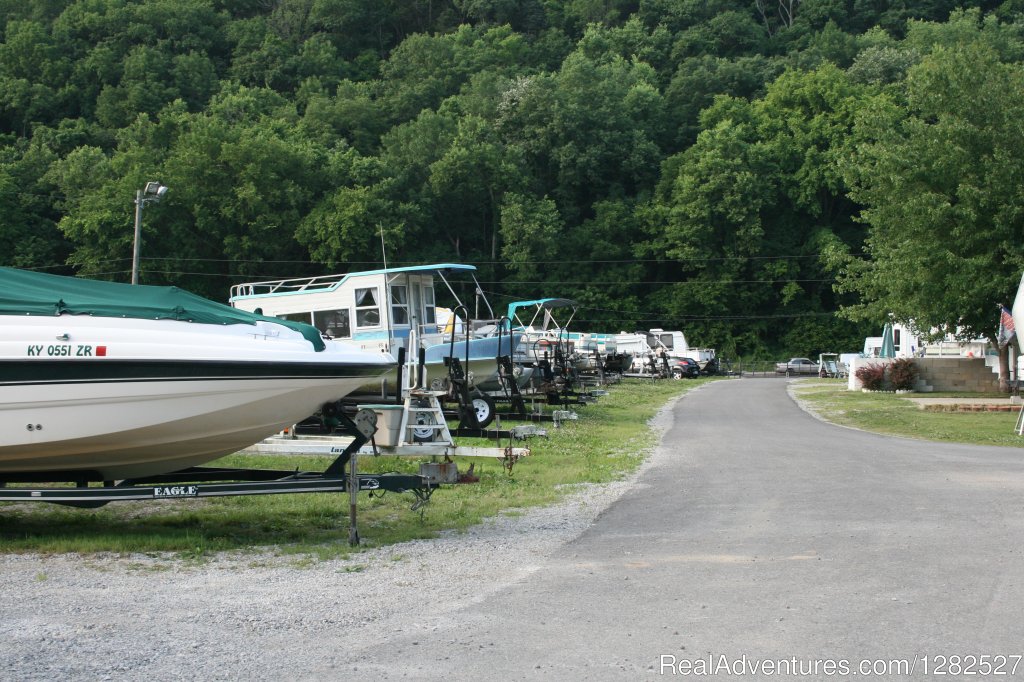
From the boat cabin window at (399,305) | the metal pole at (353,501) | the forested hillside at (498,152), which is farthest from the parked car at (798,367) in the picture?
the metal pole at (353,501)

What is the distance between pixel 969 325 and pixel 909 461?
19263 mm

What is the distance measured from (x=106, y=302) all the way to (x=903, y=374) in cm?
3465

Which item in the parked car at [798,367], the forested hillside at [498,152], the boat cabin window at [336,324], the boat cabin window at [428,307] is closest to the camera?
the boat cabin window at [336,324]

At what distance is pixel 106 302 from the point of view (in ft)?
32.8

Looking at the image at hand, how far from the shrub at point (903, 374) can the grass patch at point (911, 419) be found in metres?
2.98

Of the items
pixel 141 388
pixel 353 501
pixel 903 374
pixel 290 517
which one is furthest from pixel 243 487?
pixel 903 374

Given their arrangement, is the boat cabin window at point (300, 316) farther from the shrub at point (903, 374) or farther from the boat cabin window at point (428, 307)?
the shrub at point (903, 374)

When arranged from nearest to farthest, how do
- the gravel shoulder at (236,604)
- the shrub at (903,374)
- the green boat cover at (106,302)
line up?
the gravel shoulder at (236,604) < the green boat cover at (106,302) < the shrub at (903,374)

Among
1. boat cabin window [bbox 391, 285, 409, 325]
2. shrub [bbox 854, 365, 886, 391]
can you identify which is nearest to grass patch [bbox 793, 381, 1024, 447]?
shrub [bbox 854, 365, 886, 391]

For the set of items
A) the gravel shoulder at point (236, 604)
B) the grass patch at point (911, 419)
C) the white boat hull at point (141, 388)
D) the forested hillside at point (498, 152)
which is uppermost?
the forested hillside at point (498, 152)

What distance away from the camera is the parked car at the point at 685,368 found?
53.5m

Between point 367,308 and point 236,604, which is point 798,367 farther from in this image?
point 236,604

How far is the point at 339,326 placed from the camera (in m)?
25.0

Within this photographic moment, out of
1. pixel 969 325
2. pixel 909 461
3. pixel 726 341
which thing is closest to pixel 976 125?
pixel 969 325
